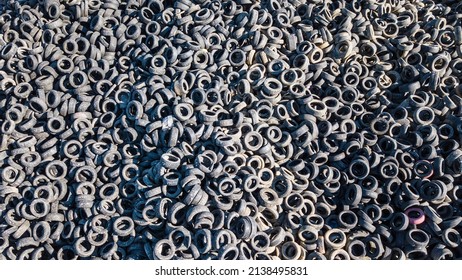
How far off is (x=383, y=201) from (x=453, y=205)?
79cm

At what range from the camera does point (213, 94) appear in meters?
5.12

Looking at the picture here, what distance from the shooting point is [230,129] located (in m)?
4.96

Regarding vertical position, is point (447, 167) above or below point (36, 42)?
above

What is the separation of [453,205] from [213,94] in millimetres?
3123

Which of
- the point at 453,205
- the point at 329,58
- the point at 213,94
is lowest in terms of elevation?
the point at 213,94

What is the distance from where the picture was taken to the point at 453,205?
460 centimetres

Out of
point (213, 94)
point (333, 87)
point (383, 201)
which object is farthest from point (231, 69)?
point (383, 201)

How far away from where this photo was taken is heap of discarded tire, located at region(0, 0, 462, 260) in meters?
4.41

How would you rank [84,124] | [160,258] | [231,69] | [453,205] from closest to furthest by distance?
[160,258] → [453,205] → [84,124] → [231,69]

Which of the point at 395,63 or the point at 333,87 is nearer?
the point at 333,87

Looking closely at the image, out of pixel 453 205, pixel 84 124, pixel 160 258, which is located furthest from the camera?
pixel 84 124

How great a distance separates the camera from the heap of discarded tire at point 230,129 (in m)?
4.41
